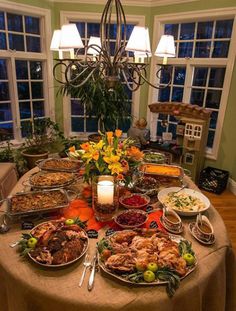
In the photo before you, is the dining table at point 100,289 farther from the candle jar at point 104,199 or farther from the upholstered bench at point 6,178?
the upholstered bench at point 6,178

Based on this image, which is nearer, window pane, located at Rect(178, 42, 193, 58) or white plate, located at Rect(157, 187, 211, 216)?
white plate, located at Rect(157, 187, 211, 216)

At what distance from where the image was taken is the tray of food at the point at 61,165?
2.01m

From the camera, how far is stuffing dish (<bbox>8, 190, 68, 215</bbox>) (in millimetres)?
1449

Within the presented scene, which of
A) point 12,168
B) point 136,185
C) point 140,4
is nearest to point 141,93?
point 140,4

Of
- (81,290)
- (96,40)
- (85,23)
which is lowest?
(81,290)

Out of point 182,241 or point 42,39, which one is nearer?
point 182,241

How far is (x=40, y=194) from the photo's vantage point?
5.33 ft

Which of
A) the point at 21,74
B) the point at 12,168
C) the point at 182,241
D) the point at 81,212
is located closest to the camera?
the point at 182,241

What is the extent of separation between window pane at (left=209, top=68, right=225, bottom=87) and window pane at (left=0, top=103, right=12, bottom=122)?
10.4 feet

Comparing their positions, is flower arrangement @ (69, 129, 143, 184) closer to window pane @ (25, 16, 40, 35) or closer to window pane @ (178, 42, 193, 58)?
window pane @ (178, 42, 193, 58)

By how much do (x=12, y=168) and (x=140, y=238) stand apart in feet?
7.91

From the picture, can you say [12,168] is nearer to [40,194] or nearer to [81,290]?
[40,194]

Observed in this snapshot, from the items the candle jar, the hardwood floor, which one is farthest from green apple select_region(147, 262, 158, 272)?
the hardwood floor

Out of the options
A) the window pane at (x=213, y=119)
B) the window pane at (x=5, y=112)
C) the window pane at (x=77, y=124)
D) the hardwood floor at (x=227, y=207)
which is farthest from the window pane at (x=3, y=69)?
the hardwood floor at (x=227, y=207)
